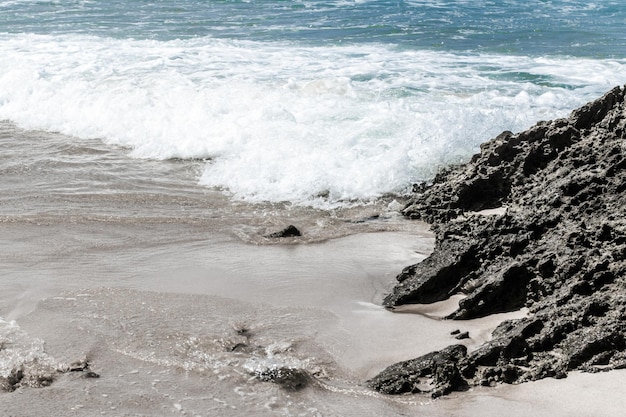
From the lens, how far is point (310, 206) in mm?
8453

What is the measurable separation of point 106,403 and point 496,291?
2.79 m

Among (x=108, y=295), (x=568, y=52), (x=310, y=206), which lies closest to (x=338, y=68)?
(x=568, y=52)

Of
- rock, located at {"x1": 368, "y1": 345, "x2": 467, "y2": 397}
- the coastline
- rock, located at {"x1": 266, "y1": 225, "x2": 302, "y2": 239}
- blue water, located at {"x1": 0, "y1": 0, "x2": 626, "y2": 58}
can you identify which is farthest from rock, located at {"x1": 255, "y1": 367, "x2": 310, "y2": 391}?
blue water, located at {"x1": 0, "y1": 0, "x2": 626, "y2": 58}

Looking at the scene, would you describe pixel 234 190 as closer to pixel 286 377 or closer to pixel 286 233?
pixel 286 233

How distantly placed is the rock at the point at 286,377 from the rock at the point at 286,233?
111 inches

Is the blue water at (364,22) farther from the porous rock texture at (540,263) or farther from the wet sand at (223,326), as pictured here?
the wet sand at (223,326)

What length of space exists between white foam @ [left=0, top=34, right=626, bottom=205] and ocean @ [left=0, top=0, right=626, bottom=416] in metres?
0.05

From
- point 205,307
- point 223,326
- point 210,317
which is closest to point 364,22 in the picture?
point 205,307

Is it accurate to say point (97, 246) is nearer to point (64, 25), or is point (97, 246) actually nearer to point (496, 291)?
point (496, 291)

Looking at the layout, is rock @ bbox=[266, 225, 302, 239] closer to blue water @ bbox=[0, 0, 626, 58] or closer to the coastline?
the coastline

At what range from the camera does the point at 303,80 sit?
1400cm

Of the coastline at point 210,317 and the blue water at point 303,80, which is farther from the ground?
the blue water at point 303,80

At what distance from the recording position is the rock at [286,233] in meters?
7.28

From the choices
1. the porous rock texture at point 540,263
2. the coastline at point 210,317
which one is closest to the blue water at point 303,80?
the coastline at point 210,317
